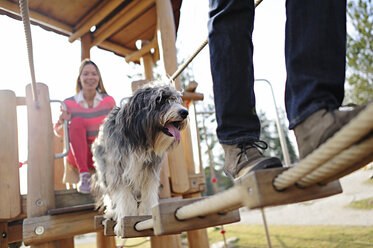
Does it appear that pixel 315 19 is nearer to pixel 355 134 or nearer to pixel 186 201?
pixel 355 134

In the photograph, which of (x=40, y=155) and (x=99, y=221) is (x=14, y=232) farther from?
(x=99, y=221)

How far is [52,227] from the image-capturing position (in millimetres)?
2379

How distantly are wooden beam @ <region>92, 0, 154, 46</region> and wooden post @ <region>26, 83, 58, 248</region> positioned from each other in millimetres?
2681

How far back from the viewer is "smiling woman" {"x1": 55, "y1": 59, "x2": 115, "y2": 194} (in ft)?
10.3

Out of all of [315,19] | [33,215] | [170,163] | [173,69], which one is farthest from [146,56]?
[315,19]

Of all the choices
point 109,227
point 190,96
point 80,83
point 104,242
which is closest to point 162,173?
point 109,227

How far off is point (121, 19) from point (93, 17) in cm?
50

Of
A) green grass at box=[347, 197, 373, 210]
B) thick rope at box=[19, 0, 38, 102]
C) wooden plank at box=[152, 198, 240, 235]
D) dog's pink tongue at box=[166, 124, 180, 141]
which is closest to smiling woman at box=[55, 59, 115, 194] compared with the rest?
thick rope at box=[19, 0, 38, 102]

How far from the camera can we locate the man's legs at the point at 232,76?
122 cm

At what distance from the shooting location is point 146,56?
5852 millimetres

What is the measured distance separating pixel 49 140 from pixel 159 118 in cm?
109

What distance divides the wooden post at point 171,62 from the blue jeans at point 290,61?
1.92 meters

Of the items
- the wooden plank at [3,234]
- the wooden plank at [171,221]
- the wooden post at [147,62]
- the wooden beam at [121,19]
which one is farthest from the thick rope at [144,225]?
the wooden post at [147,62]

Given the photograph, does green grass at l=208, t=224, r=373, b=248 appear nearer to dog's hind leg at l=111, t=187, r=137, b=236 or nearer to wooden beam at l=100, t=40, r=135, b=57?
dog's hind leg at l=111, t=187, r=137, b=236
